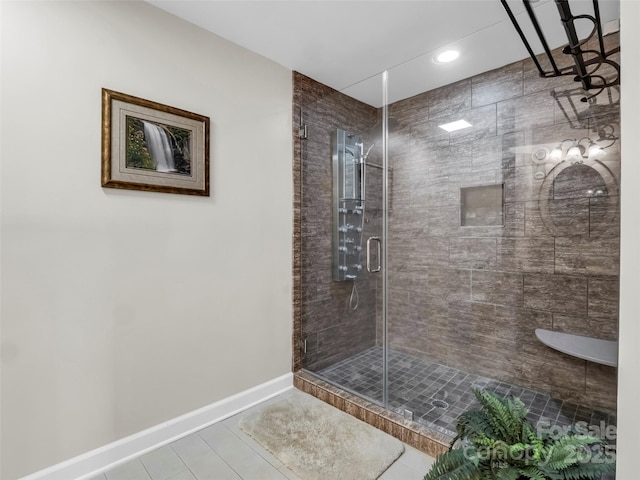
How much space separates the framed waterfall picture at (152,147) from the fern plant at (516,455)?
6.15ft

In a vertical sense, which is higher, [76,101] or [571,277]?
[76,101]

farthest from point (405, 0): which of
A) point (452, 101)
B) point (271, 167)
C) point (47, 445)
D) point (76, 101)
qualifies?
point (47, 445)

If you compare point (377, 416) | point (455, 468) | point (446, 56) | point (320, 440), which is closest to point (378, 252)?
point (377, 416)


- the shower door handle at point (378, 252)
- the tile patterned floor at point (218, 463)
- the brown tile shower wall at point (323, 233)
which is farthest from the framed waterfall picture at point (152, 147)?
the tile patterned floor at point (218, 463)

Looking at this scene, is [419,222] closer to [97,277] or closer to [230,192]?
[230,192]

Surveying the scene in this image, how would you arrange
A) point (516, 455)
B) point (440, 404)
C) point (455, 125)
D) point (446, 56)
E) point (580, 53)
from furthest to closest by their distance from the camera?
point (455, 125), point (446, 56), point (440, 404), point (580, 53), point (516, 455)

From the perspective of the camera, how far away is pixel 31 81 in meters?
1.47

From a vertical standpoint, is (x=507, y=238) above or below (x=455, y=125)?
below

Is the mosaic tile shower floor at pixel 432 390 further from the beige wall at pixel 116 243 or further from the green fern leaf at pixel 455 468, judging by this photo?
the beige wall at pixel 116 243

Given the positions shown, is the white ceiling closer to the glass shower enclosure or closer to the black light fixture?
the glass shower enclosure

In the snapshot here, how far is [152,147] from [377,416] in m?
2.06

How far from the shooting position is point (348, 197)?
272 centimetres

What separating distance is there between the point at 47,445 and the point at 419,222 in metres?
2.68

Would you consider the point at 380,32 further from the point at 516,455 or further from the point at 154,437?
the point at 154,437
